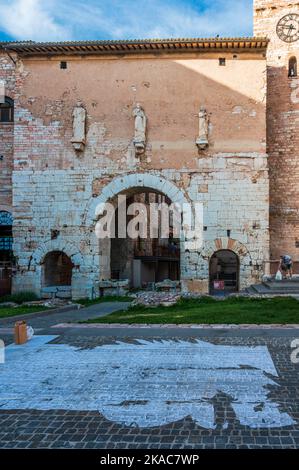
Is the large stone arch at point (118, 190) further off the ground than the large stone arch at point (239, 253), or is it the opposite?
the large stone arch at point (118, 190)

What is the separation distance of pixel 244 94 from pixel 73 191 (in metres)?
8.33

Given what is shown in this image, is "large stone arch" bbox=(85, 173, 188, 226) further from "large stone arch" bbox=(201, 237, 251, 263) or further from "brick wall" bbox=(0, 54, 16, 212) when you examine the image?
"brick wall" bbox=(0, 54, 16, 212)

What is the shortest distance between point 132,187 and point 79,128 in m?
3.40

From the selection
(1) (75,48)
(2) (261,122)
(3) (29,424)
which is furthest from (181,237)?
(3) (29,424)

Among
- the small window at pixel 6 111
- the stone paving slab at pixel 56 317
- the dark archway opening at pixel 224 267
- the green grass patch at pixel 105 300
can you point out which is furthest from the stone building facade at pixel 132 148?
the dark archway opening at pixel 224 267

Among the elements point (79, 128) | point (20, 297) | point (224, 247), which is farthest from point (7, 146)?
point (224, 247)

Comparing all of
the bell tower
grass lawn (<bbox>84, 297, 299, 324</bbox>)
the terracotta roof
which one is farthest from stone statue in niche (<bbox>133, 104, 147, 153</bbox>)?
grass lawn (<bbox>84, 297, 299, 324</bbox>)

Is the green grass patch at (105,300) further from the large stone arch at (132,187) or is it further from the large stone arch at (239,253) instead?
the large stone arch at (239,253)

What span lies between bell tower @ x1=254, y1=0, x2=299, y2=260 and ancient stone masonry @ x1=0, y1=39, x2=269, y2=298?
257 centimetres

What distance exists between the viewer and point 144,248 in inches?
981

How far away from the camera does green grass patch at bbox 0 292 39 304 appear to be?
16250 mm

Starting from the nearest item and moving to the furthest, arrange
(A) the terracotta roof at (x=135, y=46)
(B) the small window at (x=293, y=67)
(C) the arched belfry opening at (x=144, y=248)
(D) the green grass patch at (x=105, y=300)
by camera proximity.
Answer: (D) the green grass patch at (x=105, y=300) → (A) the terracotta roof at (x=135, y=46) → (B) the small window at (x=293, y=67) → (C) the arched belfry opening at (x=144, y=248)

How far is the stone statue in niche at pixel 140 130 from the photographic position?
54.7 feet

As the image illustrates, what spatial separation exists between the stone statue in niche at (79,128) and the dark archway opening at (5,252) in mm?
5063
